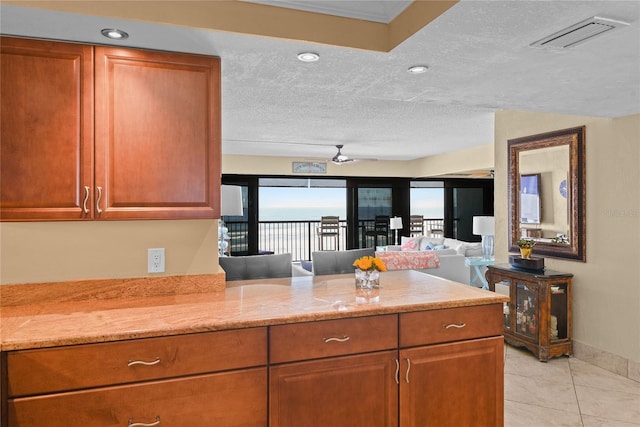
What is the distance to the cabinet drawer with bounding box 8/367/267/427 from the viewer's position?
153 centimetres

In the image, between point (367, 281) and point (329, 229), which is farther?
point (329, 229)

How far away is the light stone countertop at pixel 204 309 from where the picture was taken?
160 cm

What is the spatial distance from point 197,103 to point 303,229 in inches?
304

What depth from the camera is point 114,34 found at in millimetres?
1910

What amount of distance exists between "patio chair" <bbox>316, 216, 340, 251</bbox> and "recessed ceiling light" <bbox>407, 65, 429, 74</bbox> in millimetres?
7076

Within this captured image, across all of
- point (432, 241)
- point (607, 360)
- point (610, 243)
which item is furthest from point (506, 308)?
point (432, 241)

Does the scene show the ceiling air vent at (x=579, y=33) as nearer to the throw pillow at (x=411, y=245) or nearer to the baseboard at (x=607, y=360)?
the baseboard at (x=607, y=360)

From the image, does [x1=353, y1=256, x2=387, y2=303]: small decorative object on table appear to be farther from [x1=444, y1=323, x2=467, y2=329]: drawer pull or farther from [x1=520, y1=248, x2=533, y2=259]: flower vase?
[x1=520, y1=248, x2=533, y2=259]: flower vase

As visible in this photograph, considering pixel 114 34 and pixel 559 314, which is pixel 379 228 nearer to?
pixel 559 314

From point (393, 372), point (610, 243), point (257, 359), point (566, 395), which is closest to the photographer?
point (257, 359)

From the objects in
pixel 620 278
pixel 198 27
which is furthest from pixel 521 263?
pixel 198 27

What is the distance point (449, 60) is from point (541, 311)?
2560mm

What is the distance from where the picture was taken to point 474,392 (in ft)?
6.98

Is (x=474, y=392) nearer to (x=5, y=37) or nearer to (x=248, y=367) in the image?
(x=248, y=367)
